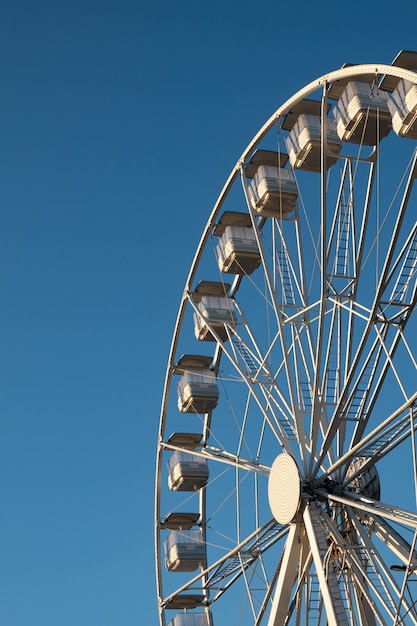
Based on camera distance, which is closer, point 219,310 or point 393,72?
point 393,72

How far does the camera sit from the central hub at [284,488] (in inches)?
864

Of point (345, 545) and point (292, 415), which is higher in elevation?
point (292, 415)

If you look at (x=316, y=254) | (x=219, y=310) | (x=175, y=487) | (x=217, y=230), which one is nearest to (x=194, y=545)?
(x=175, y=487)

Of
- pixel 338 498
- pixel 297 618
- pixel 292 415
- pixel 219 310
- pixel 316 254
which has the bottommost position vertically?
pixel 297 618

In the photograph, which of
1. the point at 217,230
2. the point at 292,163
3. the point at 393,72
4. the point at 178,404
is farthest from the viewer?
the point at 178,404

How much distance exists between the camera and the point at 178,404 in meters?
29.2

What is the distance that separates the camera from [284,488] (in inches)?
882

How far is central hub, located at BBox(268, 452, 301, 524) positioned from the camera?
21953 mm

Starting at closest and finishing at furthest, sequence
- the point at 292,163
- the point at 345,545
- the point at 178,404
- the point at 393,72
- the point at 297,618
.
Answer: the point at 393,72 → the point at 345,545 → the point at 297,618 → the point at 292,163 → the point at 178,404

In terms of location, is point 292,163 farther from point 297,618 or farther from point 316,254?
point 297,618

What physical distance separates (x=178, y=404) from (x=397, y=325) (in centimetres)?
923

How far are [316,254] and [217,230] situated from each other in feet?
18.5

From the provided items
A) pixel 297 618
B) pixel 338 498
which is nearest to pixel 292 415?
pixel 338 498

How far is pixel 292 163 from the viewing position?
79.6ft
